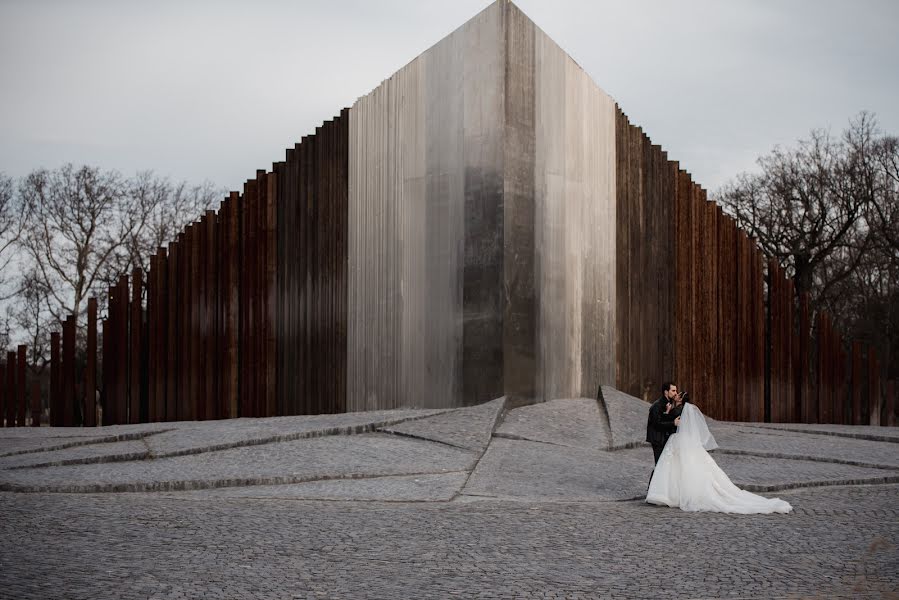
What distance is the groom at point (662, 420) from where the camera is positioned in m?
12.5

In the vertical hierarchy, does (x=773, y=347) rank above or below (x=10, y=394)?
above

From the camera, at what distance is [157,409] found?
2147 centimetres

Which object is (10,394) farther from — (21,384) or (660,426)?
(660,426)

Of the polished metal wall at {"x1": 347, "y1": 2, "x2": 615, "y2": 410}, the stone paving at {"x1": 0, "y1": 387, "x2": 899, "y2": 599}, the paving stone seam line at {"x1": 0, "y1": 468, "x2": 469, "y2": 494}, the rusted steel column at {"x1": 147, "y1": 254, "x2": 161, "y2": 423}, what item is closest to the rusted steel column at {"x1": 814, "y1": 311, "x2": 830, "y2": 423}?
the stone paving at {"x1": 0, "y1": 387, "x2": 899, "y2": 599}

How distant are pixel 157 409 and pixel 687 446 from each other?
42.7 feet

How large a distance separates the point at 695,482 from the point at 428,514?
3.15 meters

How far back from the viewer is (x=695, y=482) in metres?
11.5

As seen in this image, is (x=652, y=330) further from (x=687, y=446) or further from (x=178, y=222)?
(x=178, y=222)

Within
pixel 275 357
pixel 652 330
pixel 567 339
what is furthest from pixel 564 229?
pixel 275 357

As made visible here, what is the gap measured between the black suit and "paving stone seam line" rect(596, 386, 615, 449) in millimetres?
3319

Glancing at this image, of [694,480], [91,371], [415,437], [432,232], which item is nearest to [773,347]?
[432,232]

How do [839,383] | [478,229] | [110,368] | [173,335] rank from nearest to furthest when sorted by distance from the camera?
1. [478,229]
2. [173,335]
3. [110,368]
4. [839,383]

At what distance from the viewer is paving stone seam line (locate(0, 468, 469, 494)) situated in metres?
12.0

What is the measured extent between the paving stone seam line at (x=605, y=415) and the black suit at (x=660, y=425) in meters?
3.32
